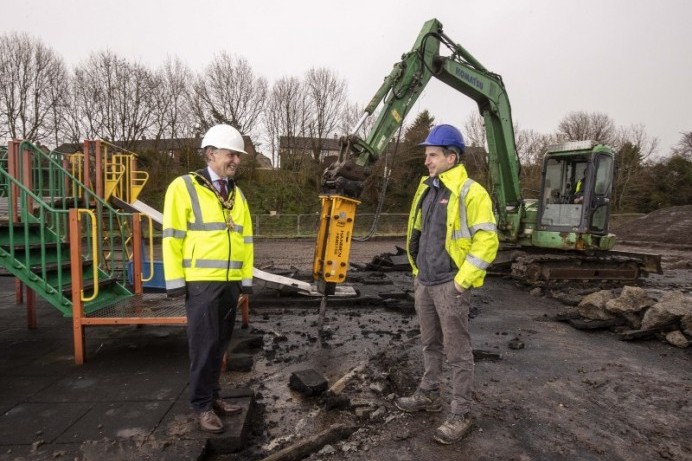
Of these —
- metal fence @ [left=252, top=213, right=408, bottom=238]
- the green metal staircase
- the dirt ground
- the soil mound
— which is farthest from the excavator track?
the soil mound

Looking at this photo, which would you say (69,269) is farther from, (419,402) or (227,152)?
(419,402)

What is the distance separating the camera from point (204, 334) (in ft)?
10.6

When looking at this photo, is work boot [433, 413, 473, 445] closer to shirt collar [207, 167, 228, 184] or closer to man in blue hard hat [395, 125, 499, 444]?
man in blue hard hat [395, 125, 499, 444]

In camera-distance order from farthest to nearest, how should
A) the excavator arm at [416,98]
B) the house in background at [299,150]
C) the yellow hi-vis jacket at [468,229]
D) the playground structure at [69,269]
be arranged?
the house in background at [299,150] < the excavator arm at [416,98] < the playground structure at [69,269] < the yellow hi-vis jacket at [468,229]

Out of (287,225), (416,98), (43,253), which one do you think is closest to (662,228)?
(287,225)

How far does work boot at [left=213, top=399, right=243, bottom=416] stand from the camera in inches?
137

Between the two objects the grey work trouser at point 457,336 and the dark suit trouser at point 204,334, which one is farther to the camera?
the grey work trouser at point 457,336

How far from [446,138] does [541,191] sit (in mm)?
8817

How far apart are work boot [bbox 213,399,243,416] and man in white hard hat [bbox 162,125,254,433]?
0.21ft

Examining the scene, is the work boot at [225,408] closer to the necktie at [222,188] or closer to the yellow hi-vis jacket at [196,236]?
the yellow hi-vis jacket at [196,236]

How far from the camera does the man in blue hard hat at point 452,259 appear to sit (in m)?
3.39

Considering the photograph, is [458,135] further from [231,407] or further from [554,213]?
[554,213]

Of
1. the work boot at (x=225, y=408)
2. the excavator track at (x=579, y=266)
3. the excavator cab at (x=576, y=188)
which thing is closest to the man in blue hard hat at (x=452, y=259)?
the work boot at (x=225, y=408)

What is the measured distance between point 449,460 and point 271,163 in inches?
1369
